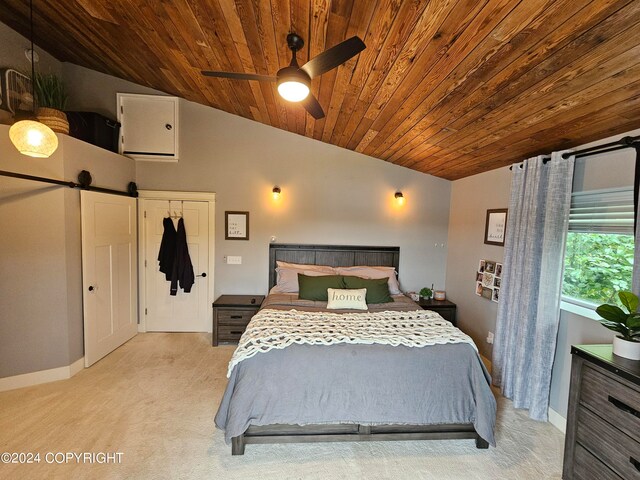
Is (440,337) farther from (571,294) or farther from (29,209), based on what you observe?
(29,209)

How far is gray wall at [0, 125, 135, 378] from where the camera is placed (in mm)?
2514

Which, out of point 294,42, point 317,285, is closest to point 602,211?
point 294,42

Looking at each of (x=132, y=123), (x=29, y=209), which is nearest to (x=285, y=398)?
(x=29, y=209)

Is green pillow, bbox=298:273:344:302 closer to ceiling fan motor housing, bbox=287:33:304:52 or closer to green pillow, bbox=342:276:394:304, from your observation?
green pillow, bbox=342:276:394:304

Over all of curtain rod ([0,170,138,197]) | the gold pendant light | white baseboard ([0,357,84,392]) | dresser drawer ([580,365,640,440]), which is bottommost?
white baseboard ([0,357,84,392])

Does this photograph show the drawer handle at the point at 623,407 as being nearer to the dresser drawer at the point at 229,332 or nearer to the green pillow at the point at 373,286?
the green pillow at the point at 373,286

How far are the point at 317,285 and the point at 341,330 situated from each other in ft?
3.62

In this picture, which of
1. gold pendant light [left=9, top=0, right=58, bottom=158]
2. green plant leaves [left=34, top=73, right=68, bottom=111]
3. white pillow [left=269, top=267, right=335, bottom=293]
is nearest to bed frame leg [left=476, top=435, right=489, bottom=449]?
white pillow [left=269, top=267, right=335, bottom=293]

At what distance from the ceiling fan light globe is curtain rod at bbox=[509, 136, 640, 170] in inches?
82.6

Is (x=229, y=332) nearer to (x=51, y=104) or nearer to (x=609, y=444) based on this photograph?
(x=51, y=104)

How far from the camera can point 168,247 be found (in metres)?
3.82

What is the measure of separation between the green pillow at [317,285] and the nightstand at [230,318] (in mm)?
673

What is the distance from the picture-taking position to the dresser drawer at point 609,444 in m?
1.41

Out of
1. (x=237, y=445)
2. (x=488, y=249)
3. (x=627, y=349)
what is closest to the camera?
(x=627, y=349)
